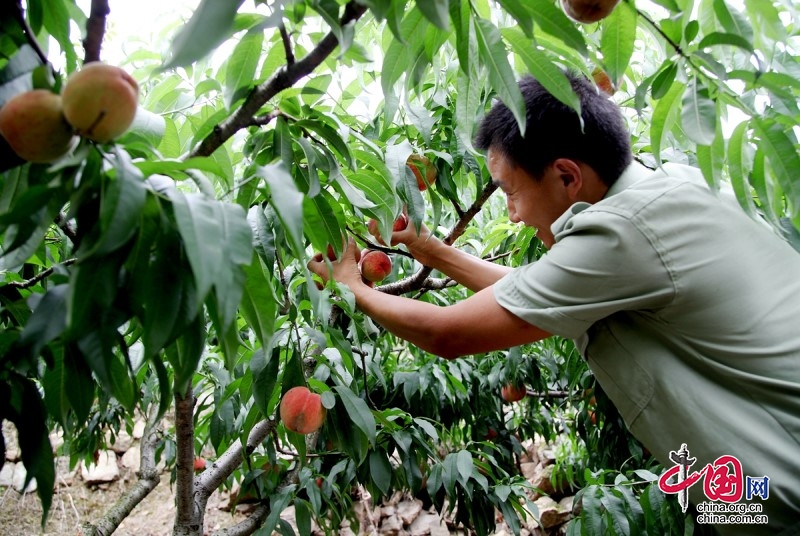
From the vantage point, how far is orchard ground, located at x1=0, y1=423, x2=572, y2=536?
12.0 feet

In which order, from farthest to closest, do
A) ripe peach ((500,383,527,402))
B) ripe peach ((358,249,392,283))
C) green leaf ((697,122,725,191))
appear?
ripe peach ((500,383,527,402)) < ripe peach ((358,249,392,283)) < green leaf ((697,122,725,191))

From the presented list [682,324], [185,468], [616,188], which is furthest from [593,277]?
[185,468]

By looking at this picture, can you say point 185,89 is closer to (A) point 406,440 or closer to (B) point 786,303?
(A) point 406,440

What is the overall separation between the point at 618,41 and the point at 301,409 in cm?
86

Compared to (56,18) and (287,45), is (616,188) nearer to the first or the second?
(287,45)

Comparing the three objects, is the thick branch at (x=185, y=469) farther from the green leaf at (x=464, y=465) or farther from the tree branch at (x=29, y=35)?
the tree branch at (x=29, y=35)

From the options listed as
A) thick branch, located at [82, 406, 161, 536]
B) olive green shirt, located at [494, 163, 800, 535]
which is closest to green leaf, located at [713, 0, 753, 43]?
olive green shirt, located at [494, 163, 800, 535]

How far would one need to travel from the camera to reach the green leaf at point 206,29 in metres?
0.56

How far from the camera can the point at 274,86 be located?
86 cm

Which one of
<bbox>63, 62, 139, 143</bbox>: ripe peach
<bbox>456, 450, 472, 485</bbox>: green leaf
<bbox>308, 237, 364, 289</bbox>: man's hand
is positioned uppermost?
<bbox>63, 62, 139, 143</bbox>: ripe peach

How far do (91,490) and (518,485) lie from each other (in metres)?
2.96

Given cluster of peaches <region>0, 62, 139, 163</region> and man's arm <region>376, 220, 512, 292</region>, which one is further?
man's arm <region>376, 220, 512, 292</region>

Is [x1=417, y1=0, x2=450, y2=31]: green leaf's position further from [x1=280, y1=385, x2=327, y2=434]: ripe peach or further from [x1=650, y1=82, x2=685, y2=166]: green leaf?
[x1=280, y1=385, x2=327, y2=434]: ripe peach

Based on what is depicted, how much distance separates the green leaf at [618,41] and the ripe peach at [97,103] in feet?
2.21
